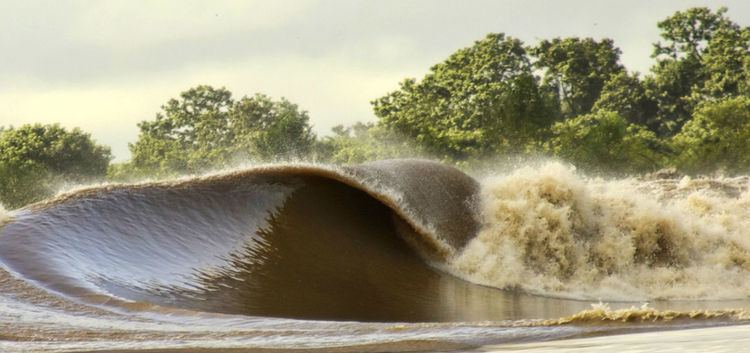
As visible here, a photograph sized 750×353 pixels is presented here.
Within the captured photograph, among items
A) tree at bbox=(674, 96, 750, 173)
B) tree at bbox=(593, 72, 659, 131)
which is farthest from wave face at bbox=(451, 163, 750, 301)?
tree at bbox=(593, 72, 659, 131)

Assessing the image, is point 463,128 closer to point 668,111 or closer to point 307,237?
point 668,111

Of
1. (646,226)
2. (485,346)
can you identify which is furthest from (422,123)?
(485,346)

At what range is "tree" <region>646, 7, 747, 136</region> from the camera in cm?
6009

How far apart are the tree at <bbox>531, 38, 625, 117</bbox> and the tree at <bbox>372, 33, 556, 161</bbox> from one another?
1.64 metres

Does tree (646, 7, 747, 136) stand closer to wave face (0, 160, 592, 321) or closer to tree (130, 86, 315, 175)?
tree (130, 86, 315, 175)

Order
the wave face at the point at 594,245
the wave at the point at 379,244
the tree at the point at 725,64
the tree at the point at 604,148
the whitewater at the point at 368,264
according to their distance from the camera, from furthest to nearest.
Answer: the tree at the point at 725,64, the tree at the point at 604,148, the wave face at the point at 594,245, the wave at the point at 379,244, the whitewater at the point at 368,264

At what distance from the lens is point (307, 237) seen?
41.5ft

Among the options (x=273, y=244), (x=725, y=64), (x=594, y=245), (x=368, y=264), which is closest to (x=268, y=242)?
(x=273, y=244)

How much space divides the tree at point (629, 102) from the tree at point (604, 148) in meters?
14.7

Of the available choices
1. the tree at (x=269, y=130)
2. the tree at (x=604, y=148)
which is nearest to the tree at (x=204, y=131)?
the tree at (x=269, y=130)

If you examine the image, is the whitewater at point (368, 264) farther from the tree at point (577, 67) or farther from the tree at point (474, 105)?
the tree at point (577, 67)

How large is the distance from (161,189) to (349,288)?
2440 mm

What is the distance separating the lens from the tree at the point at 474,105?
45125 millimetres

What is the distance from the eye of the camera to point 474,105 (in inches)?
2287
